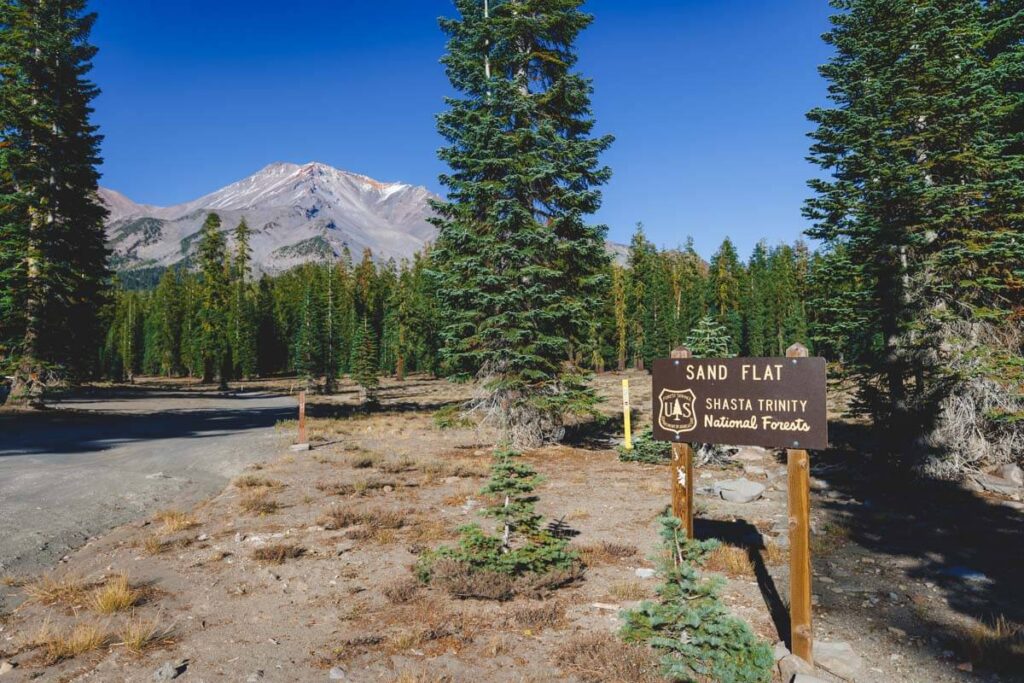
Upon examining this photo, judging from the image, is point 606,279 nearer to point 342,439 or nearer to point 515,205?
point 515,205

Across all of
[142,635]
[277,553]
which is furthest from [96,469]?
[142,635]

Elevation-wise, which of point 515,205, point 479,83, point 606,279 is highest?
point 479,83

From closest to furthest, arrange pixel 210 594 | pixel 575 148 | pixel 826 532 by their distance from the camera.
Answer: pixel 210 594 → pixel 826 532 → pixel 575 148

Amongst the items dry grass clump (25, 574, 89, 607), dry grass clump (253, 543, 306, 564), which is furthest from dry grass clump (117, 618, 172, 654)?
dry grass clump (253, 543, 306, 564)

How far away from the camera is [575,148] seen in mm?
16375

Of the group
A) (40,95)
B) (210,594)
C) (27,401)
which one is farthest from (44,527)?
(40,95)

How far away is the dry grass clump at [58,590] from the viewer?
19.2 feet

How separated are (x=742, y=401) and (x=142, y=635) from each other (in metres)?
6.14

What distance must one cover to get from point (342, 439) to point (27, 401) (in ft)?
54.5

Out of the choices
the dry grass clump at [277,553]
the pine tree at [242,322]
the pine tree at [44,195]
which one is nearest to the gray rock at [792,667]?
the dry grass clump at [277,553]

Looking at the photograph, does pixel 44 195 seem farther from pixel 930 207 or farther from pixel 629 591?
pixel 930 207

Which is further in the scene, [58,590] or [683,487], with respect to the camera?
[58,590]

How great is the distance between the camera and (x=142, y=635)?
4.93 meters

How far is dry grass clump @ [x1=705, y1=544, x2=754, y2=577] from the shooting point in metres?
7.22
